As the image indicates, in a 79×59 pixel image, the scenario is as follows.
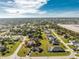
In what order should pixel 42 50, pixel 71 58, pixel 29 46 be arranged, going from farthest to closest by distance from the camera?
pixel 29 46
pixel 42 50
pixel 71 58

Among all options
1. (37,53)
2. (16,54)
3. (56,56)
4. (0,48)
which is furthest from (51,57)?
(0,48)

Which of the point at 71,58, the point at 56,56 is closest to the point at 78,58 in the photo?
the point at 71,58

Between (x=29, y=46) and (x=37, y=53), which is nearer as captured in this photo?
(x=37, y=53)

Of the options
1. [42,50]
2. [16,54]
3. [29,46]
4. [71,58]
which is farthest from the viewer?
[29,46]

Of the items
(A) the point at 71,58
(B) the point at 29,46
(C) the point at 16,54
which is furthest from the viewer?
(B) the point at 29,46

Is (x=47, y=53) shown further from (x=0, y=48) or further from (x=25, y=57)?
(x=0, y=48)

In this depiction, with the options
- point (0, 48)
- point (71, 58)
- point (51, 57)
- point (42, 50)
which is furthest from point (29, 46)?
point (71, 58)

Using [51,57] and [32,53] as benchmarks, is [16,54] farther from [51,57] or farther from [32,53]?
[51,57]

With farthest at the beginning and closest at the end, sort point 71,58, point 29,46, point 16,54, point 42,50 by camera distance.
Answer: point 29,46, point 42,50, point 16,54, point 71,58

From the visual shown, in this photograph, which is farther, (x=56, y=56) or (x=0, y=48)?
(x=0, y=48)
